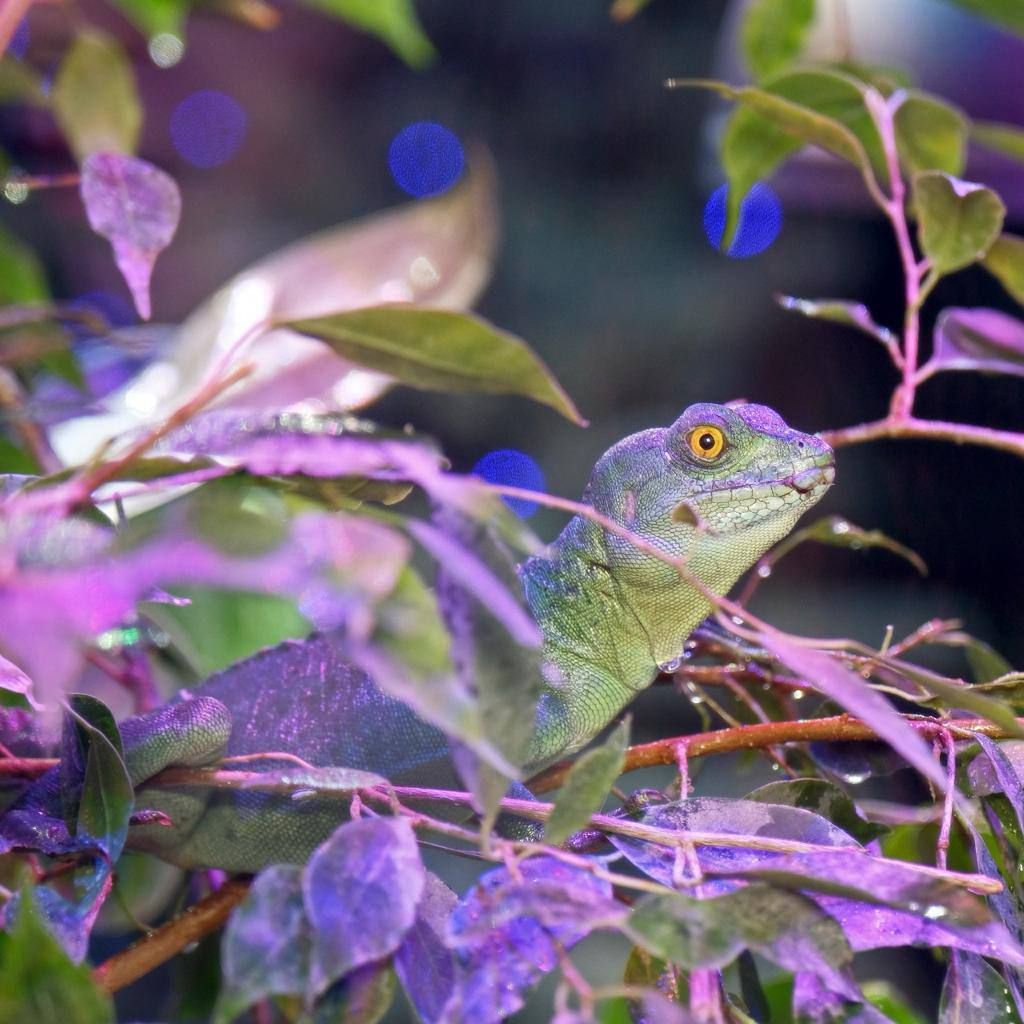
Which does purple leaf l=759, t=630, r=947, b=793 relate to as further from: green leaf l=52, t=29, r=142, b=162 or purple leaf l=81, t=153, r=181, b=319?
green leaf l=52, t=29, r=142, b=162

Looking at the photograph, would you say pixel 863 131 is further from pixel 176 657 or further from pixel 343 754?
pixel 176 657

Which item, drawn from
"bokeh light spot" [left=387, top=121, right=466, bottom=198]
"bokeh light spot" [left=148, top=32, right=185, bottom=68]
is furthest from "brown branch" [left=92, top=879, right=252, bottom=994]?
"bokeh light spot" [left=387, top=121, right=466, bottom=198]

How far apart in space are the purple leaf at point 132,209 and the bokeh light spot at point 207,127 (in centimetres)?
294

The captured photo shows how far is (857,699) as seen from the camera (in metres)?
0.54

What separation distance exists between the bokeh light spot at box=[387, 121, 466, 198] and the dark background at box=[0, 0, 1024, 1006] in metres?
0.05

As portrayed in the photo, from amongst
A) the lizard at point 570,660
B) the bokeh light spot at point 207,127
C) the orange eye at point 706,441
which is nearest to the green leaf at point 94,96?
the lizard at point 570,660

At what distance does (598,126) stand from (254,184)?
4.18 feet

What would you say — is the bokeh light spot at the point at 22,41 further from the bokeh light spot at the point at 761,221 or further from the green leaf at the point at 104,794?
the green leaf at the point at 104,794

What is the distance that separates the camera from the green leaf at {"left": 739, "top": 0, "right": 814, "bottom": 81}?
1.43 metres

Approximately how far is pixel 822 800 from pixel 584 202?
120 inches

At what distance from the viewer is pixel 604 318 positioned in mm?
3416

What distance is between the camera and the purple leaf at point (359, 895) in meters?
0.53

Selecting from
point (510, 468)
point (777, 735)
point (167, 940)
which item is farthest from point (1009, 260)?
point (510, 468)

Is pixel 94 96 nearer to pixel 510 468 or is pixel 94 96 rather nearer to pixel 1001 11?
pixel 1001 11
